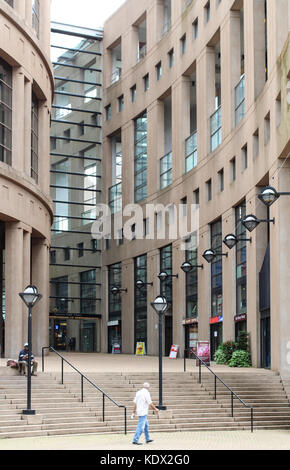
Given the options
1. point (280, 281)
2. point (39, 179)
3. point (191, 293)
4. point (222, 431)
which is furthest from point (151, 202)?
point (222, 431)

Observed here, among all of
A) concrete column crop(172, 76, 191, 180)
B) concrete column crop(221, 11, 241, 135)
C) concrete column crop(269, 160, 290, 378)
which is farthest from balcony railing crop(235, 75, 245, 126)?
concrete column crop(172, 76, 191, 180)

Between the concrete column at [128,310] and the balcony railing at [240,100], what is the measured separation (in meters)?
19.0

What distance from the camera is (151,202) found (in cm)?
5234

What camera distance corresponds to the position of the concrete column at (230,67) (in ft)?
131

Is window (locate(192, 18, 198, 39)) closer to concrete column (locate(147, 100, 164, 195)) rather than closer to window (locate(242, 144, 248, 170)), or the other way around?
concrete column (locate(147, 100, 164, 195))

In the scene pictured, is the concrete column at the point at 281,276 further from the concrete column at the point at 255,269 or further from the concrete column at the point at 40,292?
the concrete column at the point at 40,292

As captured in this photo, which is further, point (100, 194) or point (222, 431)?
point (100, 194)

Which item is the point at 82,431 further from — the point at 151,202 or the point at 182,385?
the point at 151,202

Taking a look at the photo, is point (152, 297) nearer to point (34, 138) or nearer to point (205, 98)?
point (205, 98)

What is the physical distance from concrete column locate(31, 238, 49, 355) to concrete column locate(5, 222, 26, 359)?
14.4ft

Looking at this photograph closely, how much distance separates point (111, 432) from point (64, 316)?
3768 centimetres

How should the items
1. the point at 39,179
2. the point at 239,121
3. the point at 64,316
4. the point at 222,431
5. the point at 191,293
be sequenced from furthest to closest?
the point at 64,316
the point at 191,293
the point at 39,179
the point at 239,121
the point at 222,431

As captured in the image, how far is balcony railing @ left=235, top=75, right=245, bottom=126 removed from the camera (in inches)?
1519

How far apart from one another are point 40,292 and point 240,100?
14994 millimetres
